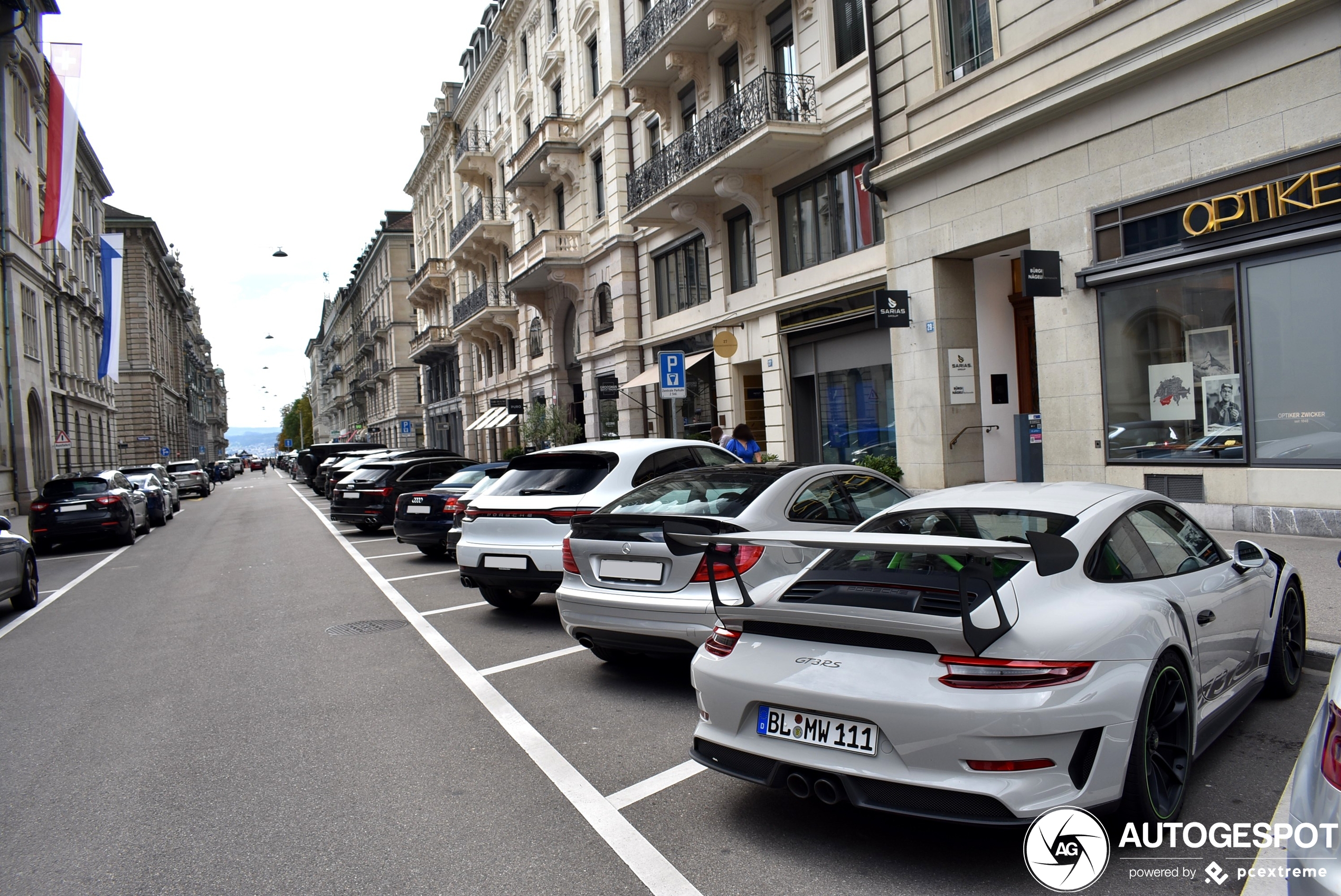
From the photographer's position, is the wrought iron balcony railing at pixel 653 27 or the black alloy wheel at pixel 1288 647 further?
the wrought iron balcony railing at pixel 653 27

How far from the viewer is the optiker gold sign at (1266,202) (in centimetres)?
925

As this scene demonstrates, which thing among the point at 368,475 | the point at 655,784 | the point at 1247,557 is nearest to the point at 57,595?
the point at 368,475

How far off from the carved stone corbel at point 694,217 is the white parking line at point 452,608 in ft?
43.3

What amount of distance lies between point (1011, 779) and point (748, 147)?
1608 centimetres

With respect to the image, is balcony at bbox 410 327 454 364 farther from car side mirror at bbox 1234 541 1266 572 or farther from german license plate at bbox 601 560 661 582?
car side mirror at bbox 1234 541 1266 572

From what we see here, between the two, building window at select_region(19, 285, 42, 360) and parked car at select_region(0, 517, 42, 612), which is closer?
parked car at select_region(0, 517, 42, 612)

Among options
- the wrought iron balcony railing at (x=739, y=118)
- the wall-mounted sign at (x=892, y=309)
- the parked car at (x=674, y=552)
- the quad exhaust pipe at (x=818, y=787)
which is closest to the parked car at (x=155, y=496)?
the wrought iron balcony railing at (x=739, y=118)

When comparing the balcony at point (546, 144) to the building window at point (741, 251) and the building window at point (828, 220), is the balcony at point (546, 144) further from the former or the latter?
the building window at point (828, 220)

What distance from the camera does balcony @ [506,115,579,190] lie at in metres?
28.9

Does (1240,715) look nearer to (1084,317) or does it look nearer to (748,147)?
(1084,317)

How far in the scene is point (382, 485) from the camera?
18.4 m

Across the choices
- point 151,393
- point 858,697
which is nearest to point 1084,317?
point 858,697

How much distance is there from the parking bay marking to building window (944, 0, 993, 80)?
1164 centimetres

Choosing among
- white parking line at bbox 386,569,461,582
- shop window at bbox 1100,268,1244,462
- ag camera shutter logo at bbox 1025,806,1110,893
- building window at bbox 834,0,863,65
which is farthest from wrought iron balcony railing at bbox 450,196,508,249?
ag camera shutter logo at bbox 1025,806,1110,893
